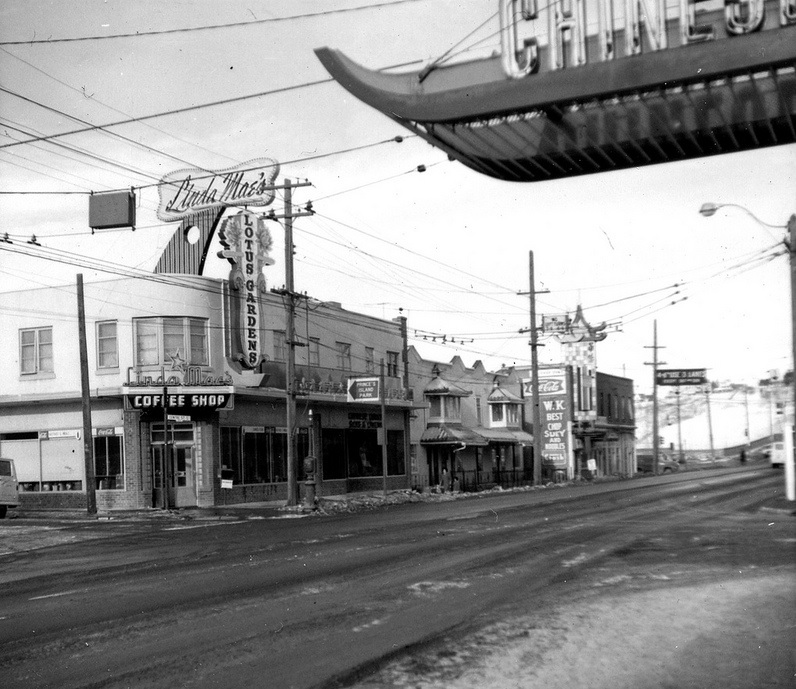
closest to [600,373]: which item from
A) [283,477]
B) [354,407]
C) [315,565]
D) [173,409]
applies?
[354,407]

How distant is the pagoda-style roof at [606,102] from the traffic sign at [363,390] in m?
30.3

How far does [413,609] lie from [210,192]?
27897 mm

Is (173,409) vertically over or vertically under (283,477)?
over

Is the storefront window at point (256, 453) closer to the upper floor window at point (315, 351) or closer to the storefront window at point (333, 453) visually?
the storefront window at point (333, 453)

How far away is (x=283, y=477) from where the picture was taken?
3928 centimetres

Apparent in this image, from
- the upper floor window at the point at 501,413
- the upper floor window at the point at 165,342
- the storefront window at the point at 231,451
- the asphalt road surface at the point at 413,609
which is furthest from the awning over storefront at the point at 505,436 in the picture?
the asphalt road surface at the point at 413,609

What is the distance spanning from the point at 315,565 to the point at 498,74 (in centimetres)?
986

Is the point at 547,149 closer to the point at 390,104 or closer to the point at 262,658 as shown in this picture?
the point at 390,104

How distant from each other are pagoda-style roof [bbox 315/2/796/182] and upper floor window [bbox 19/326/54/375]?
32712 mm

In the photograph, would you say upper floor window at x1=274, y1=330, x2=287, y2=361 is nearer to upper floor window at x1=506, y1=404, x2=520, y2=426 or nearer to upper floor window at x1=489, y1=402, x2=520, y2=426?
upper floor window at x1=489, y1=402, x2=520, y2=426

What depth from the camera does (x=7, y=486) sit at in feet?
99.3

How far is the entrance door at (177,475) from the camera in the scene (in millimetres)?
34625

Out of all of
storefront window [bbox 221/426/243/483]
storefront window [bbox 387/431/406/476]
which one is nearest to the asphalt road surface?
storefront window [bbox 221/426/243/483]

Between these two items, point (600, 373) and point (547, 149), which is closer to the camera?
point (547, 149)
